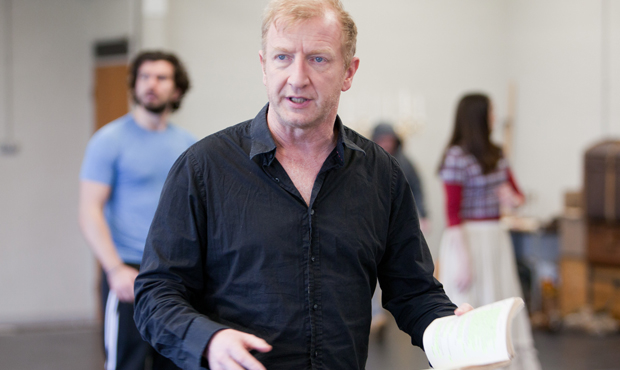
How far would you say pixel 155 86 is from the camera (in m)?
2.79

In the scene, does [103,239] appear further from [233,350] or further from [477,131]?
[477,131]

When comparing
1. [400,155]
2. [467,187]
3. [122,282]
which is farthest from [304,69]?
[400,155]

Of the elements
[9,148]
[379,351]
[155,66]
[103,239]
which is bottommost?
[379,351]

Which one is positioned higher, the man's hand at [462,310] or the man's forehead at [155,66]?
the man's forehead at [155,66]

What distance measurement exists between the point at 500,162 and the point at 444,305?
2057 mm

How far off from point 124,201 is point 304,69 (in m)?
1.49

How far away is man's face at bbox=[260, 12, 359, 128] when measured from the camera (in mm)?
1317

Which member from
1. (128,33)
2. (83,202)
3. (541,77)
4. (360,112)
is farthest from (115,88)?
(541,77)

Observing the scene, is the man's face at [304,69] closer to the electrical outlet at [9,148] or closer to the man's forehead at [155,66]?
the man's forehead at [155,66]

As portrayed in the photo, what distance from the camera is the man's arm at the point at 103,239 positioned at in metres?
2.43

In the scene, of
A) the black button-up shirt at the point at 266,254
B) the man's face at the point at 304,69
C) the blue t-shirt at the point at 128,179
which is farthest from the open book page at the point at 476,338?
the blue t-shirt at the point at 128,179

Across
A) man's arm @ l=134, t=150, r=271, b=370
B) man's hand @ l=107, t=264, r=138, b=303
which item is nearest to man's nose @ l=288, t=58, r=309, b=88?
man's arm @ l=134, t=150, r=271, b=370

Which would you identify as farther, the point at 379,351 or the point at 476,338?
the point at 379,351

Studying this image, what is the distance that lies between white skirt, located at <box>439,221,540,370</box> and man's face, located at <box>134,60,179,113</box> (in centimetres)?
157
